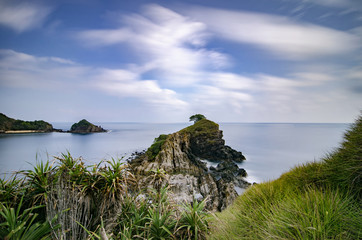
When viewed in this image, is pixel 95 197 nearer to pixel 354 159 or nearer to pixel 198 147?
pixel 354 159

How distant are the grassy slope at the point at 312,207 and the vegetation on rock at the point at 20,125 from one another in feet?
411

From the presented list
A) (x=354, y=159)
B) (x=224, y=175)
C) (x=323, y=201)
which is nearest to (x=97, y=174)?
(x=323, y=201)

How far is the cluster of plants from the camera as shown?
3.93m

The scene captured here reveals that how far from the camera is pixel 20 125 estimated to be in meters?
104

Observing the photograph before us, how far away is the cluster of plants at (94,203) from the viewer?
3928 mm

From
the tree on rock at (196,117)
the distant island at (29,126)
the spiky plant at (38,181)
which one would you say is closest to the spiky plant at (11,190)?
the spiky plant at (38,181)

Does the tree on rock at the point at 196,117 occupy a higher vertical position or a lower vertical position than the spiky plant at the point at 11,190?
higher

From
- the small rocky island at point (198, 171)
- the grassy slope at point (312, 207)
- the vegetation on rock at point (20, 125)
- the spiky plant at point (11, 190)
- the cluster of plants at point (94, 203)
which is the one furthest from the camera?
the vegetation on rock at point (20, 125)

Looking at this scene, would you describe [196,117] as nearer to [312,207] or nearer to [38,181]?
[38,181]

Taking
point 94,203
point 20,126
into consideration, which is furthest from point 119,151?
point 20,126

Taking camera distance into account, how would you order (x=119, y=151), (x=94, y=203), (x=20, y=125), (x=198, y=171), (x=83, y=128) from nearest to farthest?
(x=94, y=203) → (x=198, y=171) → (x=119, y=151) → (x=20, y=125) → (x=83, y=128)

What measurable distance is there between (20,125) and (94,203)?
135208mm

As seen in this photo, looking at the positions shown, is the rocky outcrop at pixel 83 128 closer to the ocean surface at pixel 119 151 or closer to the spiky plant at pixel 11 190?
the ocean surface at pixel 119 151

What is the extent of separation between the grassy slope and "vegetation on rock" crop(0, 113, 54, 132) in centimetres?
12539
